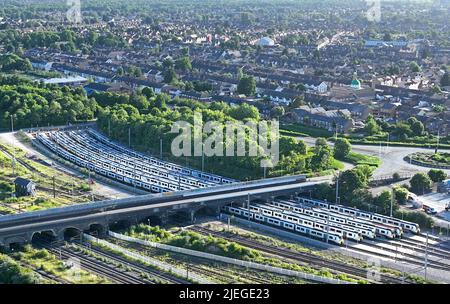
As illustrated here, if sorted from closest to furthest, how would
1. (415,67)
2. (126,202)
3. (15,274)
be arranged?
1. (15,274)
2. (126,202)
3. (415,67)

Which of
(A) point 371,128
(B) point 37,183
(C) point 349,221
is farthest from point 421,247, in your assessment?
(A) point 371,128

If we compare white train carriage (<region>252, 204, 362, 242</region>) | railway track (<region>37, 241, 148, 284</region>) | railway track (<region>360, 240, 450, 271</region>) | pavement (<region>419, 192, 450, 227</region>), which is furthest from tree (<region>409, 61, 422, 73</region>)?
railway track (<region>37, 241, 148, 284</region>)

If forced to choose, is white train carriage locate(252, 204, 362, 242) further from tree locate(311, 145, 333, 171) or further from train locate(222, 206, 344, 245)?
tree locate(311, 145, 333, 171)

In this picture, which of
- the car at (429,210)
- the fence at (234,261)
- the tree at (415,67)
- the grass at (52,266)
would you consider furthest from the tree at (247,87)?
the grass at (52,266)

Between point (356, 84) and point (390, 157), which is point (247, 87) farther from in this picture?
point (390, 157)

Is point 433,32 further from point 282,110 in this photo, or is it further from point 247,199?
point 247,199

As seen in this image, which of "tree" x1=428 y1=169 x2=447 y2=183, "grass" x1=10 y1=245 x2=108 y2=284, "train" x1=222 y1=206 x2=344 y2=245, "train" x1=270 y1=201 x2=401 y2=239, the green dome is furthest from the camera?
the green dome

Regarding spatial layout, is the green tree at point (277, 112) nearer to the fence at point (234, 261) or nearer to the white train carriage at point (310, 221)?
the white train carriage at point (310, 221)
